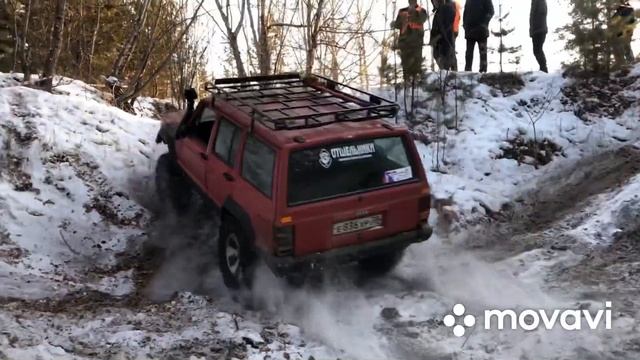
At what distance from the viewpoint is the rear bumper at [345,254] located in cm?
600

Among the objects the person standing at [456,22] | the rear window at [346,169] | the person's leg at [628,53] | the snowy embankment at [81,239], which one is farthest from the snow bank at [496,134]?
the snowy embankment at [81,239]

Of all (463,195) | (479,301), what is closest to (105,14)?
(463,195)

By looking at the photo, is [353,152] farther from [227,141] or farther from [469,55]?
[469,55]

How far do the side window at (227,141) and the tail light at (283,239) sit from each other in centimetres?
124

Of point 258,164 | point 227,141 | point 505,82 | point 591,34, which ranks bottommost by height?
point 258,164

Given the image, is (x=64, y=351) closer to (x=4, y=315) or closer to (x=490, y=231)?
(x=4, y=315)

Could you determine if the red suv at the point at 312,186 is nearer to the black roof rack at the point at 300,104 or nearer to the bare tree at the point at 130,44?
the black roof rack at the point at 300,104

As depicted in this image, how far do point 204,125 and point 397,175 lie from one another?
287cm

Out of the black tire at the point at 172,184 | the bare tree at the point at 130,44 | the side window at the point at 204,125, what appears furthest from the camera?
the bare tree at the point at 130,44

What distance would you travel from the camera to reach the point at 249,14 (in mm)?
13812

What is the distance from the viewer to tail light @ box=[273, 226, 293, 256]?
19.3 ft

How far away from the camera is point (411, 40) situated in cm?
1080

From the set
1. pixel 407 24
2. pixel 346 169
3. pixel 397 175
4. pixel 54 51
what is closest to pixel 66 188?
pixel 54 51

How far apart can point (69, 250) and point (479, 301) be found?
15.8ft
